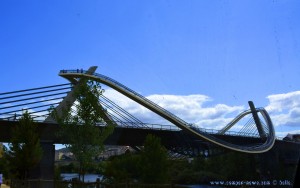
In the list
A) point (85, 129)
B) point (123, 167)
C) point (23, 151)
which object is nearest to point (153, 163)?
point (23, 151)

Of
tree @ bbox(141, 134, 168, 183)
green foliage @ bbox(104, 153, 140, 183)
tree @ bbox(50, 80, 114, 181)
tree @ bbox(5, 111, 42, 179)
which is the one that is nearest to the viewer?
tree @ bbox(50, 80, 114, 181)

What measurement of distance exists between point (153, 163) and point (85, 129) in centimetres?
2465

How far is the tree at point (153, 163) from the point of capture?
4966cm

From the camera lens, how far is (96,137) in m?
27.0

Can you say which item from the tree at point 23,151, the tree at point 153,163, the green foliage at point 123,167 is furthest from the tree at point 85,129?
the green foliage at point 123,167

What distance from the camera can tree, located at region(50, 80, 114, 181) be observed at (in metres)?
27.0

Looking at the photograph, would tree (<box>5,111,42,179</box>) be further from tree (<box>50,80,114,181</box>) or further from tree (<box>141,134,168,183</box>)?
tree (<box>141,134,168,183</box>)

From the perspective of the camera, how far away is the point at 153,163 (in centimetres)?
5056

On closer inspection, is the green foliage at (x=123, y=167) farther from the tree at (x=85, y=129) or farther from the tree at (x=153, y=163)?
the tree at (x=85, y=129)

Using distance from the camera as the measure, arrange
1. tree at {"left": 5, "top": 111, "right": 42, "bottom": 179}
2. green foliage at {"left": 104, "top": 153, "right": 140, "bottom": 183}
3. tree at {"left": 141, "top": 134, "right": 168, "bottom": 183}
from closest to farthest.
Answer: tree at {"left": 5, "top": 111, "right": 42, "bottom": 179}, tree at {"left": 141, "top": 134, "right": 168, "bottom": 183}, green foliage at {"left": 104, "top": 153, "right": 140, "bottom": 183}

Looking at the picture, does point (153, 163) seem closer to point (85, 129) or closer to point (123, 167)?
point (123, 167)

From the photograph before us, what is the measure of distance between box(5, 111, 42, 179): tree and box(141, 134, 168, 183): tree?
47.6 ft

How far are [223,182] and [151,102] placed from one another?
65.2 ft

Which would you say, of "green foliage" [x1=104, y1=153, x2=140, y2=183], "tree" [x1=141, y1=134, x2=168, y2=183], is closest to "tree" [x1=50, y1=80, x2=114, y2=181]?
"tree" [x1=141, y1=134, x2=168, y2=183]
